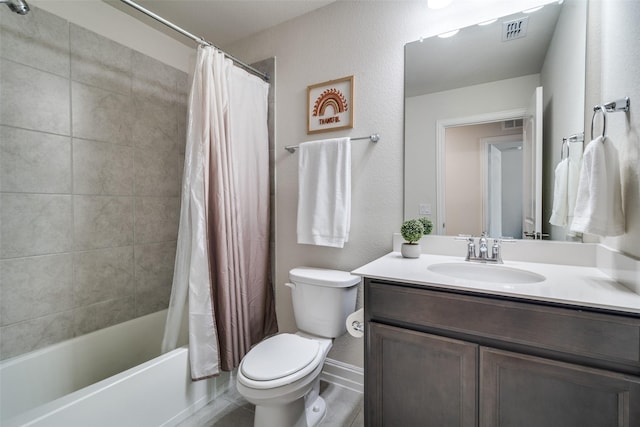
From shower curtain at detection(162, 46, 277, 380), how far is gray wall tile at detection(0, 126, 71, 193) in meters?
0.73

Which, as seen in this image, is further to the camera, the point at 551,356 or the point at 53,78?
the point at 53,78

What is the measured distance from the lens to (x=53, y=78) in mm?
1533

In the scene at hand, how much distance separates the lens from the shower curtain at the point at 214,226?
4.86 feet

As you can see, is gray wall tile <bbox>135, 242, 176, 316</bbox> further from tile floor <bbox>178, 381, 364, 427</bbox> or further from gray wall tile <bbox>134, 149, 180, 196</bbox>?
tile floor <bbox>178, 381, 364, 427</bbox>

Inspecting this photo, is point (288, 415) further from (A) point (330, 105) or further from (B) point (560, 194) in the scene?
(A) point (330, 105)

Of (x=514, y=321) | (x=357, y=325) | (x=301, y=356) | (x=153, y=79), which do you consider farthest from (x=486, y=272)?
(x=153, y=79)

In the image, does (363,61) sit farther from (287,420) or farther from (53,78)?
(287,420)

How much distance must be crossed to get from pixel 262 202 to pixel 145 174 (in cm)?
86

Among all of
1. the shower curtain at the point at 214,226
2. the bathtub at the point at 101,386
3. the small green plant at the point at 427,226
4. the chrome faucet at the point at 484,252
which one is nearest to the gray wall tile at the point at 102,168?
the shower curtain at the point at 214,226

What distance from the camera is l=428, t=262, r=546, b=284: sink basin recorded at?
3.87 ft

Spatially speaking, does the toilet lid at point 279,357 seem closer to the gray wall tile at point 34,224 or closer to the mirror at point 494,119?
the mirror at point 494,119

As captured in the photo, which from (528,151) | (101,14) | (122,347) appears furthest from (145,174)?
(528,151)

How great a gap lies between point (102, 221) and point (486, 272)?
220 cm

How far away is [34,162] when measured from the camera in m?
Result: 1.47
